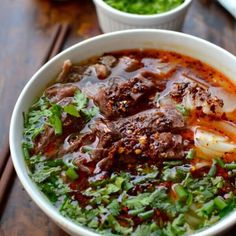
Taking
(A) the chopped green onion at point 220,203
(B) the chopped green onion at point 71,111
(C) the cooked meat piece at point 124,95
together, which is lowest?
(B) the chopped green onion at point 71,111

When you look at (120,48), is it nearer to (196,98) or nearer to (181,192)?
(196,98)

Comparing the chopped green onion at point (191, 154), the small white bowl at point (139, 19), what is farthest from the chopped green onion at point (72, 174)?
the small white bowl at point (139, 19)

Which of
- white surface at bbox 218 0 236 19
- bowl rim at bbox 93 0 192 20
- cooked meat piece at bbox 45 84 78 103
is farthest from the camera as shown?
white surface at bbox 218 0 236 19

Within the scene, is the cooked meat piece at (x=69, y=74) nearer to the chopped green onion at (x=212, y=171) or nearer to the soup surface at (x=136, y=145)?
the soup surface at (x=136, y=145)

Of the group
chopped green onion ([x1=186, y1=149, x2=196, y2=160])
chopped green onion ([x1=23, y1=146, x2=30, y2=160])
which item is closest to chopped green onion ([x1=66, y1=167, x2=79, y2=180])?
chopped green onion ([x1=23, y1=146, x2=30, y2=160])

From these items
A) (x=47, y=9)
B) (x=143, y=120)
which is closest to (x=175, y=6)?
(x=47, y=9)

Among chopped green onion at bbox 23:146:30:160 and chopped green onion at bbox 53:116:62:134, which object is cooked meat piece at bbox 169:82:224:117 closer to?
chopped green onion at bbox 53:116:62:134

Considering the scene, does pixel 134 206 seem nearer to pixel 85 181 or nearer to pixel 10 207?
pixel 85 181
